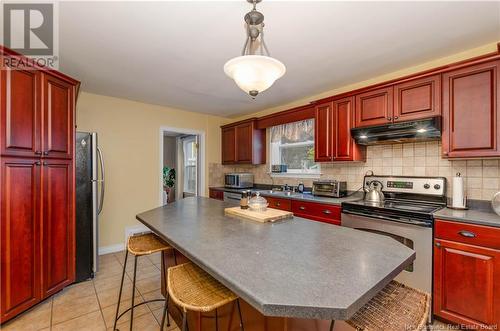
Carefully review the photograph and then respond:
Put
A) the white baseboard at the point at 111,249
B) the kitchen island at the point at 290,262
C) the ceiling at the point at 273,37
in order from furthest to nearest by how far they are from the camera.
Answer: the white baseboard at the point at 111,249 < the ceiling at the point at 273,37 < the kitchen island at the point at 290,262

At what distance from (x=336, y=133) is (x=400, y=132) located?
73 centimetres

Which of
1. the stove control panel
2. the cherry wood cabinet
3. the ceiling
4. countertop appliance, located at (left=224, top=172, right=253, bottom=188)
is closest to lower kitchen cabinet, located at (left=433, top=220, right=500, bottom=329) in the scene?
the stove control panel

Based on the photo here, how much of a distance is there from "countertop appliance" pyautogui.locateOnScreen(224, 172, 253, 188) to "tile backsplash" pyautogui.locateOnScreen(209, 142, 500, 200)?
1.01 m

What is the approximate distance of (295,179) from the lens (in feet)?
12.7

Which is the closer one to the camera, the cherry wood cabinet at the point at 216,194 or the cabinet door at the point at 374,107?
the cabinet door at the point at 374,107

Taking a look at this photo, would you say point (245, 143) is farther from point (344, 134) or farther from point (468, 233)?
point (468, 233)

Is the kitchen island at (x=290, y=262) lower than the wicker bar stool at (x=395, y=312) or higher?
higher

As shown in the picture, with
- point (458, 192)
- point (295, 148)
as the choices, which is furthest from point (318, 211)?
point (295, 148)

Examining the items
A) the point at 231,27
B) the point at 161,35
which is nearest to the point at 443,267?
the point at 231,27

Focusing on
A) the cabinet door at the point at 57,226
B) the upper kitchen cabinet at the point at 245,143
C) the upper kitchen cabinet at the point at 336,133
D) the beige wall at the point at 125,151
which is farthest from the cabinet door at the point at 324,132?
the cabinet door at the point at 57,226

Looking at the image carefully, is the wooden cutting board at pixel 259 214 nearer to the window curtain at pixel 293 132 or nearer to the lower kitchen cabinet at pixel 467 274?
the lower kitchen cabinet at pixel 467 274

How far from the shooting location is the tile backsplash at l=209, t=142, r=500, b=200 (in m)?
2.15

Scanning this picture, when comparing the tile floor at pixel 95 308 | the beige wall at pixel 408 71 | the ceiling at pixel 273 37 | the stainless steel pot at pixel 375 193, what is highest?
the ceiling at pixel 273 37

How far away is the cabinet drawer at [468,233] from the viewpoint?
1.68m
